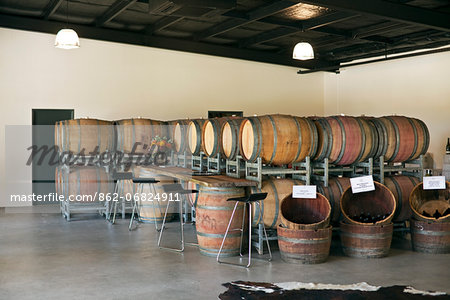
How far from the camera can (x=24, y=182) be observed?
1034 centimetres

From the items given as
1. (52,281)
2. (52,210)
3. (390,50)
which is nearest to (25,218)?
(52,210)

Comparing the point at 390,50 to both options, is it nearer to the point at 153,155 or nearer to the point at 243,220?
the point at 153,155

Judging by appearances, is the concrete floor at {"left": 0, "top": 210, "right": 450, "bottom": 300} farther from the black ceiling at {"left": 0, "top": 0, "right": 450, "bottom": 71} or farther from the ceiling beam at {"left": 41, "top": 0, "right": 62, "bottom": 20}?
the ceiling beam at {"left": 41, "top": 0, "right": 62, "bottom": 20}

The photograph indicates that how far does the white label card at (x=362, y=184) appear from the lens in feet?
19.3

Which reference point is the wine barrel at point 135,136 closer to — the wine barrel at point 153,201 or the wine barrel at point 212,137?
the wine barrel at point 153,201

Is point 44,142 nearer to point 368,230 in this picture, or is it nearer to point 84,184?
point 84,184

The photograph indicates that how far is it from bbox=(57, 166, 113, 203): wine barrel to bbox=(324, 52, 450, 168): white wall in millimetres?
6515

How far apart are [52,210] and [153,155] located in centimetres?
238

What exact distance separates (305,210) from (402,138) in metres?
1.72

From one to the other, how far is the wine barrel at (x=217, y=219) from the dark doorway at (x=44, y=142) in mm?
5786

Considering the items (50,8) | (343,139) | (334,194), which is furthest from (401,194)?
(50,8)

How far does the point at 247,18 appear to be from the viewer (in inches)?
352

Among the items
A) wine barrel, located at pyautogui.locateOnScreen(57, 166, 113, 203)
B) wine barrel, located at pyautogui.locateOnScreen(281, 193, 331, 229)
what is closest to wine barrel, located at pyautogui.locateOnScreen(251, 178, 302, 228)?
wine barrel, located at pyautogui.locateOnScreen(281, 193, 331, 229)

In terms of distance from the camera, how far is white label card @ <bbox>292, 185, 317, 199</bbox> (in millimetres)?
5633
